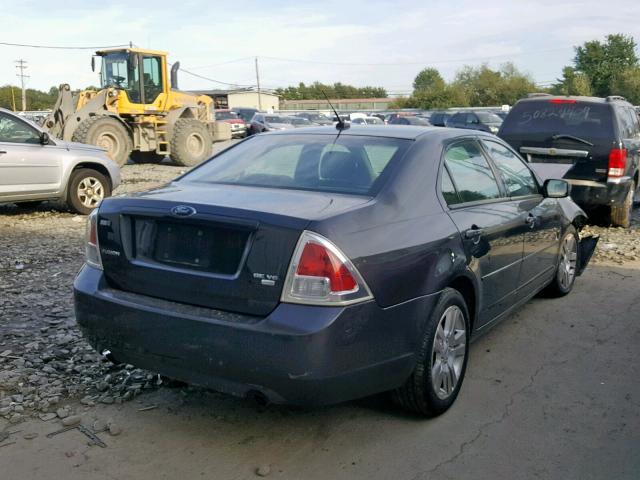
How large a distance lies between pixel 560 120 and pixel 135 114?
42.5 ft

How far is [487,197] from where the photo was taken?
4.61 metres

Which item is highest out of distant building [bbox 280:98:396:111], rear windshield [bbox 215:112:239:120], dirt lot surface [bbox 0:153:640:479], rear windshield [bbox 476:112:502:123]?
distant building [bbox 280:98:396:111]

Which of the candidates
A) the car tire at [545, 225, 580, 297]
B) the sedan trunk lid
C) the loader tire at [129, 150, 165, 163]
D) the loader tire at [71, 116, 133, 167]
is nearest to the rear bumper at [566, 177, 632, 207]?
the car tire at [545, 225, 580, 297]

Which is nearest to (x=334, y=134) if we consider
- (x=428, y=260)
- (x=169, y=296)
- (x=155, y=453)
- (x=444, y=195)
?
(x=444, y=195)

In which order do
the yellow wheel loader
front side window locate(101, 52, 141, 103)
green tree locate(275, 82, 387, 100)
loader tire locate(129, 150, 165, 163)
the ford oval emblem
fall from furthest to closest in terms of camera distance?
green tree locate(275, 82, 387, 100), loader tire locate(129, 150, 165, 163), front side window locate(101, 52, 141, 103), the yellow wheel loader, the ford oval emblem

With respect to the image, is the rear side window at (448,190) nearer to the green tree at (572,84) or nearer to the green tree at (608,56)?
the green tree at (572,84)

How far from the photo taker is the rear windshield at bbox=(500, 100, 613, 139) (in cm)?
899

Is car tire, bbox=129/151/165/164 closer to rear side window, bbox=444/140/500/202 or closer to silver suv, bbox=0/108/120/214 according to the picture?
silver suv, bbox=0/108/120/214

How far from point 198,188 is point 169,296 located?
2.58 ft

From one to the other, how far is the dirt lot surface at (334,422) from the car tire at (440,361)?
0.11 meters

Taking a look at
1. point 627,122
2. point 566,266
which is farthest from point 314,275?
point 627,122

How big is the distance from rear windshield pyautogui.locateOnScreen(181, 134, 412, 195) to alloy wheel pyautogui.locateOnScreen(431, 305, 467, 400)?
0.88 m

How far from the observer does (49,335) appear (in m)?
5.04

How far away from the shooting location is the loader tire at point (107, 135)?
55.9 ft
